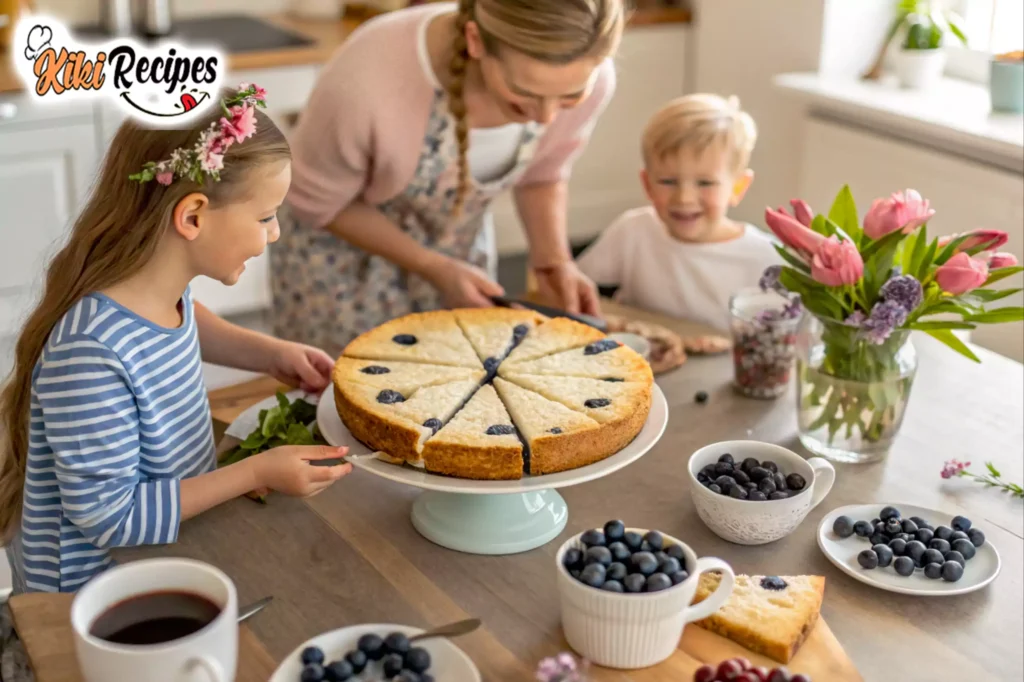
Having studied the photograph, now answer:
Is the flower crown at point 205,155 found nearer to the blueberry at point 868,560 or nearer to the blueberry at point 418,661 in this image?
the blueberry at point 418,661

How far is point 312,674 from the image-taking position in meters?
1.09

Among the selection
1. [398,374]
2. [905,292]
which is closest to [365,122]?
→ [398,374]

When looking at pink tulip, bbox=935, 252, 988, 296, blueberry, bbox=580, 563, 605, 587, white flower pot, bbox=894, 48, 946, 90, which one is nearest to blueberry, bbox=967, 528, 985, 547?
pink tulip, bbox=935, 252, 988, 296

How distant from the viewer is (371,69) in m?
1.99

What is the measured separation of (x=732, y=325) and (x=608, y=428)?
1.82 ft

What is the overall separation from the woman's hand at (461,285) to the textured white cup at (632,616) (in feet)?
2.82

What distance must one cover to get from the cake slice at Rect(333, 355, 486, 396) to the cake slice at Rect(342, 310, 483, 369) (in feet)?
0.05

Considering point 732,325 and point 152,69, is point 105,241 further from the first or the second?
point 732,325

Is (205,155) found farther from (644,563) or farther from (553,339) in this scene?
(644,563)

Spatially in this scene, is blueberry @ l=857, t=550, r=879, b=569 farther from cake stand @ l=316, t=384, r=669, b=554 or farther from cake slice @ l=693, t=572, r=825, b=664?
cake stand @ l=316, t=384, r=669, b=554

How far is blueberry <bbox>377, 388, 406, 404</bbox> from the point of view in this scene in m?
1.42

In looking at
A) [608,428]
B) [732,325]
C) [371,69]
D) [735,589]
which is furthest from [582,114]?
[735,589]

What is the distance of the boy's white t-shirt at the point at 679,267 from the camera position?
233 centimetres

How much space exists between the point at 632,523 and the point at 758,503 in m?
0.18
